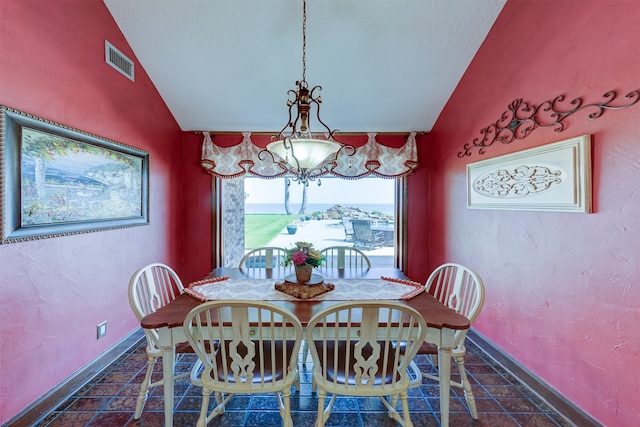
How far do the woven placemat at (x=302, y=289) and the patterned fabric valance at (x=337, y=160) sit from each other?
1735 mm

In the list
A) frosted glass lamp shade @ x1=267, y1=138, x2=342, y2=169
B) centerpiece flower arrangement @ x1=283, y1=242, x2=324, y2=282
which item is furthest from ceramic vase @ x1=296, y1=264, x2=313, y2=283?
frosted glass lamp shade @ x1=267, y1=138, x2=342, y2=169

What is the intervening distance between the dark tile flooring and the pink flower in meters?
0.90

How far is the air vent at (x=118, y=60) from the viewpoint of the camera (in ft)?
7.01

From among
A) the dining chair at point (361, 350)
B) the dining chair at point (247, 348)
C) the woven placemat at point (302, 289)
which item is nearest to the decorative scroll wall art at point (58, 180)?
the dining chair at point (247, 348)

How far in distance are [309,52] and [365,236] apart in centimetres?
223

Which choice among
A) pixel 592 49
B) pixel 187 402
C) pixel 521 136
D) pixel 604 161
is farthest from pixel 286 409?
pixel 592 49

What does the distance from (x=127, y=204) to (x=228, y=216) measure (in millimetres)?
1292

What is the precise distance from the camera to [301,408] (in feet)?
5.74

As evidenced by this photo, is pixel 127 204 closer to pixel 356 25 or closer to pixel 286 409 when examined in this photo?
pixel 286 409

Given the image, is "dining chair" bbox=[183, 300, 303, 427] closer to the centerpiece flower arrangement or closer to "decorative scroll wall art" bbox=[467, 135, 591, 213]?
the centerpiece flower arrangement

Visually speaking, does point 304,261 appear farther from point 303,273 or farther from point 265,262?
point 265,262

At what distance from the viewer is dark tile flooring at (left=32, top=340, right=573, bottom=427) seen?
5.40ft

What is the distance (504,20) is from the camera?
2137 mm

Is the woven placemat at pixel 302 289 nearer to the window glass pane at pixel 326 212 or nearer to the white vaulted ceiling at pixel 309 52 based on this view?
the window glass pane at pixel 326 212
